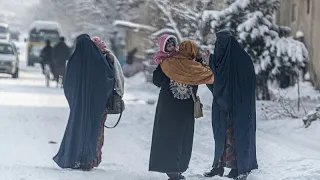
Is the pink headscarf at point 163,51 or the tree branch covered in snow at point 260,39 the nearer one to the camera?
the pink headscarf at point 163,51

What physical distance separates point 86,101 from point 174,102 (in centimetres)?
130

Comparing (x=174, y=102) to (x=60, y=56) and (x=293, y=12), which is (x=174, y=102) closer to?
(x=60, y=56)

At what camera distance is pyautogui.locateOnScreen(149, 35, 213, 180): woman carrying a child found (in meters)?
8.48

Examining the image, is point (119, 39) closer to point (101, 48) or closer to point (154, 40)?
point (154, 40)

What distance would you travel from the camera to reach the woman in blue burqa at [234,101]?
8.78m

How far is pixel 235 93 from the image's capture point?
8836 millimetres

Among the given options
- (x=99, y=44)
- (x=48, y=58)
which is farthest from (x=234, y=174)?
(x=48, y=58)

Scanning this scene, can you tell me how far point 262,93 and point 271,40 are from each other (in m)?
1.74

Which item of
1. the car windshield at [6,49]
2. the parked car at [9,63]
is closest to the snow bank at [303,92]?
the parked car at [9,63]

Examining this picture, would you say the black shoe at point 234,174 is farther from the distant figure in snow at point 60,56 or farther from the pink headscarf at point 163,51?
the distant figure in snow at point 60,56

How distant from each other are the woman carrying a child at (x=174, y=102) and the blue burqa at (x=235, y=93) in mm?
310

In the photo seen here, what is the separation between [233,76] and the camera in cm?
882

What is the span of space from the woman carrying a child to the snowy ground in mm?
542

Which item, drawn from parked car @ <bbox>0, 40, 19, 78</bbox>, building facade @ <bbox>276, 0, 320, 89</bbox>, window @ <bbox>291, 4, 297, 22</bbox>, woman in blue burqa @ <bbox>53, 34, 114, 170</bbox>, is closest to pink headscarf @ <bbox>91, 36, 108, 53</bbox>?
woman in blue burqa @ <bbox>53, 34, 114, 170</bbox>
